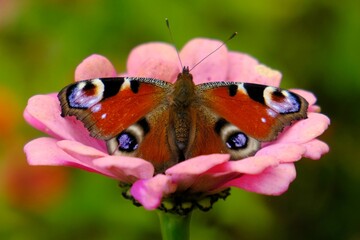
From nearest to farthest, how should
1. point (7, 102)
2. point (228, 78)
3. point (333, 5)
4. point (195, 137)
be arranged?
point (195, 137) < point (228, 78) < point (7, 102) < point (333, 5)

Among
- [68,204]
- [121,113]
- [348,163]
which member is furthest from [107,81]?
[348,163]

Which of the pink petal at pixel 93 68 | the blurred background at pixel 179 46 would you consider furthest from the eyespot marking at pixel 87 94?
the blurred background at pixel 179 46

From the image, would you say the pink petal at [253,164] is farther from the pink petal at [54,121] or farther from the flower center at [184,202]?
the pink petal at [54,121]

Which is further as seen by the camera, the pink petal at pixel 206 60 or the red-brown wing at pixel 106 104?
the pink petal at pixel 206 60

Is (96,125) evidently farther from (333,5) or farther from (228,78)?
(333,5)

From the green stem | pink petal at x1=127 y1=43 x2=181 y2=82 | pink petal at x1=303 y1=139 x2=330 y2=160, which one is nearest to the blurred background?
pink petal at x1=127 y1=43 x2=181 y2=82

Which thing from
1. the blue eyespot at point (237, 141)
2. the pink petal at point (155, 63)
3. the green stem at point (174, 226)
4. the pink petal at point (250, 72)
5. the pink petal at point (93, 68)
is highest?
the pink petal at point (93, 68)
